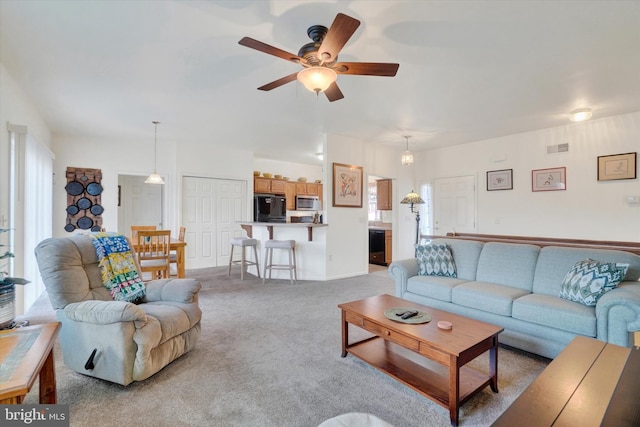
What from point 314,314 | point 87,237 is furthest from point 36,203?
point 314,314

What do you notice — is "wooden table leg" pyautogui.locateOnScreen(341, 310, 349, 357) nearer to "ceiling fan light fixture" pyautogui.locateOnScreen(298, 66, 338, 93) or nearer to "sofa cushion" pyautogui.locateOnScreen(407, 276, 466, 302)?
"sofa cushion" pyautogui.locateOnScreen(407, 276, 466, 302)

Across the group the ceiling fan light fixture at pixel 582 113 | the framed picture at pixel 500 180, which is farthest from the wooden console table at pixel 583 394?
the framed picture at pixel 500 180

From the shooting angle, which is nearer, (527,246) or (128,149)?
(527,246)

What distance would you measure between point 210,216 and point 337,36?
5.21 metres

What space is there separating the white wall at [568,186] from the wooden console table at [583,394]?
13.1ft

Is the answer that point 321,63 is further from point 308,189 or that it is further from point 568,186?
point 308,189

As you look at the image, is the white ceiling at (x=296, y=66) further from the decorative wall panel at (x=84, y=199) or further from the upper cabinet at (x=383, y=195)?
the upper cabinet at (x=383, y=195)

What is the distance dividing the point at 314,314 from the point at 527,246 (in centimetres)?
231

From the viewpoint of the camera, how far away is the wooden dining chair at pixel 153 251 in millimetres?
3703

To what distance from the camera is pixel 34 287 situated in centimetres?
386

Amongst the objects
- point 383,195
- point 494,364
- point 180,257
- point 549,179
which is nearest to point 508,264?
point 494,364

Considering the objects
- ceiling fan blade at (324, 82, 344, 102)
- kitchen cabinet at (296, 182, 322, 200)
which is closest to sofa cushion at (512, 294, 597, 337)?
ceiling fan blade at (324, 82, 344, 102)

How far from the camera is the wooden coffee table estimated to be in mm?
1646

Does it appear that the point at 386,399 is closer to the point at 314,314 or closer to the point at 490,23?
the point at 314,314
